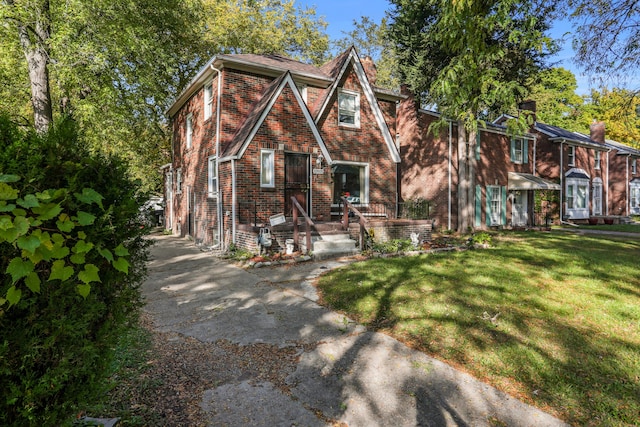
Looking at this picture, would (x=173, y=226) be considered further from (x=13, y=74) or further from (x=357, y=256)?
(x=357, y=256)

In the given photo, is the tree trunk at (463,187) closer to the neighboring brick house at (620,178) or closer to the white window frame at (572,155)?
the white window frame at (572,155)

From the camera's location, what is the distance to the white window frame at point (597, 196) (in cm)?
2652

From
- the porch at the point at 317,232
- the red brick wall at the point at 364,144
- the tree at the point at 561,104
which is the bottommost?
the porch at the point at 317,232

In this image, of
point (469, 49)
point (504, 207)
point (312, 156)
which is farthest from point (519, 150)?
point (312, 156)

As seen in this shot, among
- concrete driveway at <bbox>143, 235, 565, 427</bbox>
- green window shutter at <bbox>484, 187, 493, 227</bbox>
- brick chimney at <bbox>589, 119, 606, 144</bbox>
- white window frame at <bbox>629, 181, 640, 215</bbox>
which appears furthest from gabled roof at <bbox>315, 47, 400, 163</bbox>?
white window frame at <bbox>629, 181, 640, 215</bbox>

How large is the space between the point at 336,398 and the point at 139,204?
2.37 m

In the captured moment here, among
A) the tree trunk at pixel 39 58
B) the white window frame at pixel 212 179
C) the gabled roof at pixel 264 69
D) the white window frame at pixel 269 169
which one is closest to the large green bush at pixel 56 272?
the white window frame at pixel 269 169

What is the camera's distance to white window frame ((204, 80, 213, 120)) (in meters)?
13.3

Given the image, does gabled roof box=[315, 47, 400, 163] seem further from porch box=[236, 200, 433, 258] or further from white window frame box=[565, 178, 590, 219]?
white window frame box=[565, 178, 590, 219]

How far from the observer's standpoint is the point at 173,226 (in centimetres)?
2030

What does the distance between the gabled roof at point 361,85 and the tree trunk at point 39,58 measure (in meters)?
8.89

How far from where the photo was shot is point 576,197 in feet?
81.2

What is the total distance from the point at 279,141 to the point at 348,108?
4.11 m

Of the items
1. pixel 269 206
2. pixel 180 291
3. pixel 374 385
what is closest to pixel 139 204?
pixel 374 385
